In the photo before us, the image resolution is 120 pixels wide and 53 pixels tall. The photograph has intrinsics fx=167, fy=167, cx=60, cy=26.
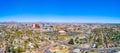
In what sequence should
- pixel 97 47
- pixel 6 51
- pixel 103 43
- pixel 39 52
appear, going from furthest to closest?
pixel 103 43
pixel 97 47
pixel 39 52
pixel 6 51

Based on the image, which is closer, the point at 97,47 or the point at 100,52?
the point at 100,52

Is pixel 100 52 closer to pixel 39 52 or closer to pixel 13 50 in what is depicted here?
pixel 39 52

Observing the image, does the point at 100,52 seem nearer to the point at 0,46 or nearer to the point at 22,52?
the point at 22,52

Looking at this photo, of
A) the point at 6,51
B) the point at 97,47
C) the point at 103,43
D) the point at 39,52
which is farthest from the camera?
the point at 103,43

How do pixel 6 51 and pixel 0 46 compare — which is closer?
pixel 6 51

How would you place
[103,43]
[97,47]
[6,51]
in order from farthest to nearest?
[103,43] → [97,47] → [6,51]

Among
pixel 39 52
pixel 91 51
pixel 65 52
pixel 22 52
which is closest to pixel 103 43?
pixel 91 51

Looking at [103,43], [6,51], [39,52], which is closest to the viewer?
[6,51]

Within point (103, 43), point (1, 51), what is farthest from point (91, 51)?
point (1, 51)
